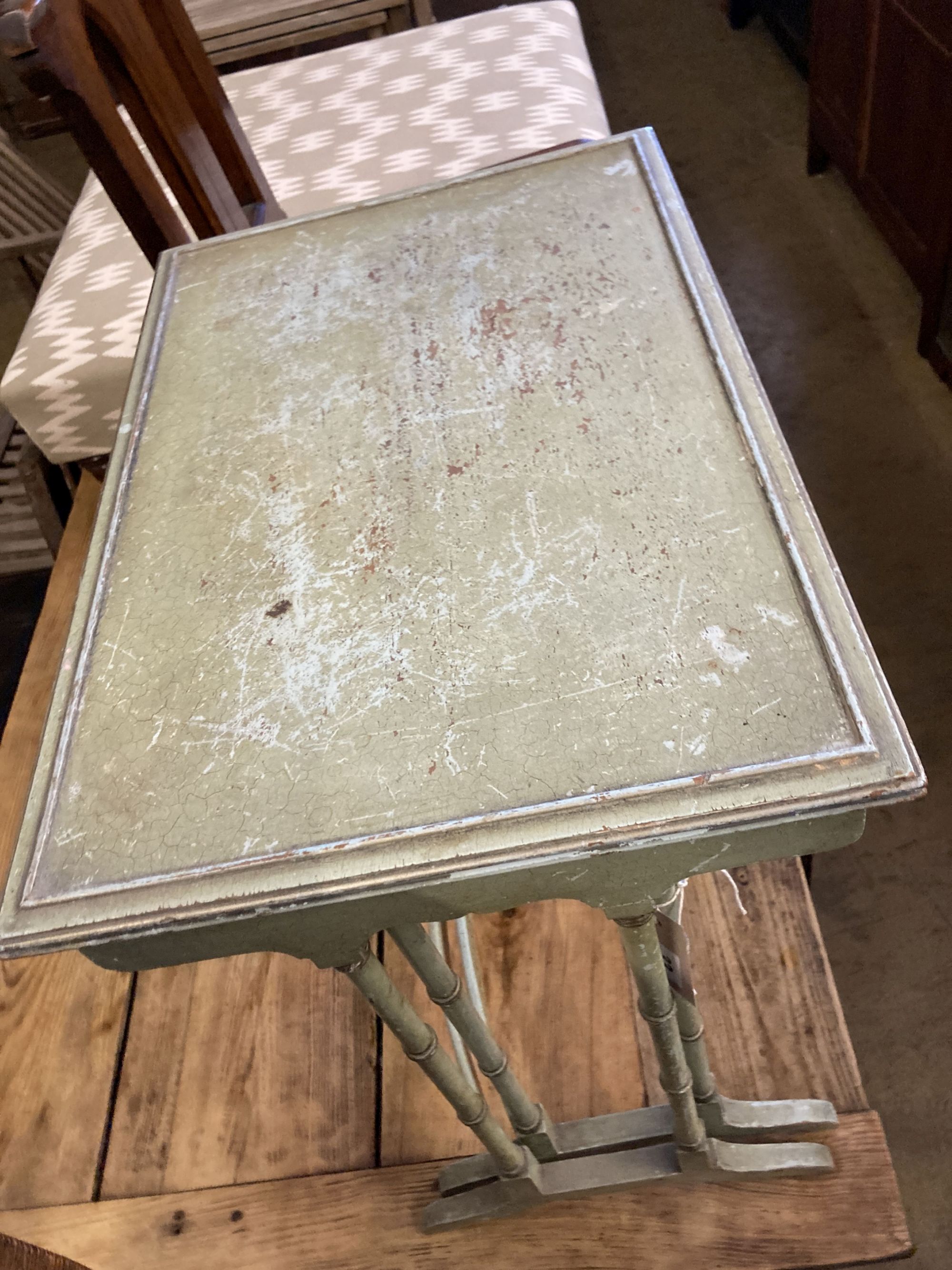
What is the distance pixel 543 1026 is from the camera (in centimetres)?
102

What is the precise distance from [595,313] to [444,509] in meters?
0.22

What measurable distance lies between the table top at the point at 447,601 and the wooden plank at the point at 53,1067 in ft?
1.46

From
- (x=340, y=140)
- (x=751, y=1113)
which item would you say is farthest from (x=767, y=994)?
(x=340, y=140)

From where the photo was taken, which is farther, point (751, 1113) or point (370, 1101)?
point (370, 1101)

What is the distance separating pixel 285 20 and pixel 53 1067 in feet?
5.59

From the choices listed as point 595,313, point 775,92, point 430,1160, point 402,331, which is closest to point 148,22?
point 402,331

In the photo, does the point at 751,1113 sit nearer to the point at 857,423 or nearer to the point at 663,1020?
the point at 663,1020

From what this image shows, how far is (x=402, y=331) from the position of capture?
776 mm

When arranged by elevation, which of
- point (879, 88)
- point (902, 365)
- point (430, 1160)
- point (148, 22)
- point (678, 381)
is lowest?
point (902, 365)

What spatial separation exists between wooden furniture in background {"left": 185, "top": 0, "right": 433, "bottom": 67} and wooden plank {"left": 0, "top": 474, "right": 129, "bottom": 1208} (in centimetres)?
133

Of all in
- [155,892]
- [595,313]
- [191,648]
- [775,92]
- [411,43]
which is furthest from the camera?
[775,92]

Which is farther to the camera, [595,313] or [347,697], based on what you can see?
[595,313]

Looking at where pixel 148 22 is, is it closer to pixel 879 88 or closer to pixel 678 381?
pixel 678 381

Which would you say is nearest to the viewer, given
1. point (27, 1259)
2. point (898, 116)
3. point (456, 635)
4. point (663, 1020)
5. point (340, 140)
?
point (27, 1259)
